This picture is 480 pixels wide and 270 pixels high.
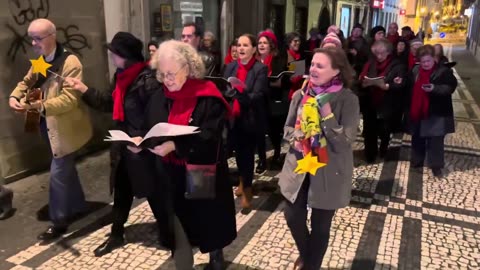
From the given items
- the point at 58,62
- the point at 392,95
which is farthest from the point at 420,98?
the point at 58,62

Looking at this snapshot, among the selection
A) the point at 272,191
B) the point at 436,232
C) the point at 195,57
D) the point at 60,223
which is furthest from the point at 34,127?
the point at 436,232

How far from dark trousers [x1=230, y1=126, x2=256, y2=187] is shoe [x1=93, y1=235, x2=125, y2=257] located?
1.29 meters

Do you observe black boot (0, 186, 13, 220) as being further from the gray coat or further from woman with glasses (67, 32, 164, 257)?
the gray coat

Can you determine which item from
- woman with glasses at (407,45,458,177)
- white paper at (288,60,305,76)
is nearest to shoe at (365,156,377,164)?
woman with glasses at (407,45,458,177)

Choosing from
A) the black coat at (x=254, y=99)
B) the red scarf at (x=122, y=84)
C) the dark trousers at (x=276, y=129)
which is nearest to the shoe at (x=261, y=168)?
the dark trousers at (x=276, y=129)

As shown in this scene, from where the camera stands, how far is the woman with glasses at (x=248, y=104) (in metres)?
3.98

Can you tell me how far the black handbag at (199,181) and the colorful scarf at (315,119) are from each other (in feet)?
1.91

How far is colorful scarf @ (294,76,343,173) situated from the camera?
2.48 metres

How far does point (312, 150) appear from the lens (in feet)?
8.42

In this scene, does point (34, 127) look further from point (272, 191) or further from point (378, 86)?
point (378, 86)

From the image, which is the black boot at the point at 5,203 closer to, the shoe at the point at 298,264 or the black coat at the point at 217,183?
the black coat at the point at 217,183

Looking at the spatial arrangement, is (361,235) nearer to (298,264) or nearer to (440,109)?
(298,264)

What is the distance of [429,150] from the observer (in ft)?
17.3

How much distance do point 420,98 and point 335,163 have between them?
2981 millimetres
